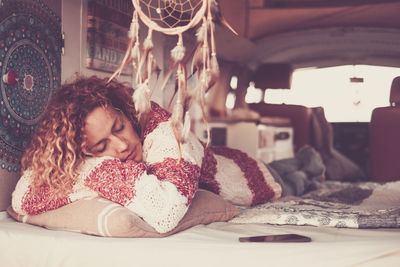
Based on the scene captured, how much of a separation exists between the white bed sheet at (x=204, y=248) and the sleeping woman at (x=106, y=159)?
3.6 inches

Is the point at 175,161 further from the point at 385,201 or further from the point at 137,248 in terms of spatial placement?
the point at 385,201

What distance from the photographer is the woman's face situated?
1427mm

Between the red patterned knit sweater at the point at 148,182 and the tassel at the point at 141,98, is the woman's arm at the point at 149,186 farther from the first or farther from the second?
the tassel at the point at 141,98

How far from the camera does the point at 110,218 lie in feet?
3.85

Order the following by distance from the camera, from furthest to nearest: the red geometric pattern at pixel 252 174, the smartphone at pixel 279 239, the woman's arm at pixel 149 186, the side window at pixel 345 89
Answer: the side window at pixel 345 89 < the red geometric pattern at pixel 252 174 < the woman's arm at pixel 149 186 < the smartphone at pixel 279 239

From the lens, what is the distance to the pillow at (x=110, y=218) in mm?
1171

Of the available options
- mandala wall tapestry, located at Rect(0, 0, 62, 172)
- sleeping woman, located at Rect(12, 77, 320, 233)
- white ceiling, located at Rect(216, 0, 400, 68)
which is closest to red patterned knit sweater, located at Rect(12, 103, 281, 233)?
sleeping woman, located at Rect(12, 77, 320, 233)

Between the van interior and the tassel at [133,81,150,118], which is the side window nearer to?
the van interior

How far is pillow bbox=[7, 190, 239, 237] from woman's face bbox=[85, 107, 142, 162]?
200 mm

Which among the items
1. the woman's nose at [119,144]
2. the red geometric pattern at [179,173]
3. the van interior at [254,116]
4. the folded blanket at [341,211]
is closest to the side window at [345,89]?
the van interior at [254,116]

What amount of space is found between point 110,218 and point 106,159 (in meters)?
0.21

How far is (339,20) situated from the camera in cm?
229

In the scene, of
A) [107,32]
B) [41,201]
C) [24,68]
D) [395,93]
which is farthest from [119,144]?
[395,93]

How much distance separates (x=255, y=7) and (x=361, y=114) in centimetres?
83
